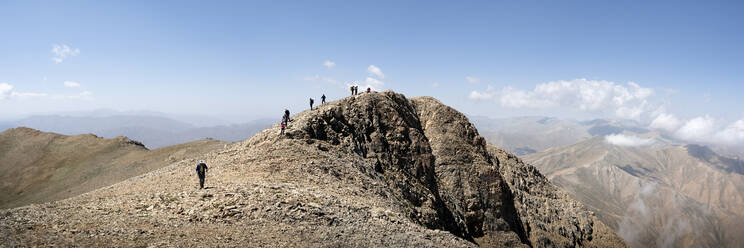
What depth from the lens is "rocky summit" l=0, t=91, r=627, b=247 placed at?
17.2 metres

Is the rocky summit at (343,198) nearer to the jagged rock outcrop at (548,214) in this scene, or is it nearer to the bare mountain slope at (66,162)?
the jagged rock outcrop at (548,214)

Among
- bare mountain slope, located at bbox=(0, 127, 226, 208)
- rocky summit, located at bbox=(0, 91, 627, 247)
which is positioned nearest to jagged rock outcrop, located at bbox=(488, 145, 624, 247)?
rocky summit, located at bbox=(0, 91, 627, 247)

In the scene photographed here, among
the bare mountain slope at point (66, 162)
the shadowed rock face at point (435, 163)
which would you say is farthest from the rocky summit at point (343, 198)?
the bare mountain slope at point (66, 162)

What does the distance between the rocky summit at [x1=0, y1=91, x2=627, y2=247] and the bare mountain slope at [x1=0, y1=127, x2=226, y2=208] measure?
34425 mm

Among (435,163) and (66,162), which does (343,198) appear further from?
(66,162)

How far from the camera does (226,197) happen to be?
20.7 metres

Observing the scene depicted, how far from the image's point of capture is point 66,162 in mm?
77000

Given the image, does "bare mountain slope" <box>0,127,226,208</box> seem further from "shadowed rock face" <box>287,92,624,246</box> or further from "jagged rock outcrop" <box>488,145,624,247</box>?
"jagged rock outcrop" <box>488,145,624,247</box>

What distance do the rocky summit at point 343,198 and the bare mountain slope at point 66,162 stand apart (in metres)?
34.4

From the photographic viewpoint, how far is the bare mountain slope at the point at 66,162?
62.2 metres

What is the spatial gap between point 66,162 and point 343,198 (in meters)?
88.7

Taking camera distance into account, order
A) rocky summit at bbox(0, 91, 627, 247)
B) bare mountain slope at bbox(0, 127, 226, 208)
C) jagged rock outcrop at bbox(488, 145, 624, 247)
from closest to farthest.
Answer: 1. rocky summit at bbox(0, 91, 627, 247)
2. jagged rock outcrop at bbox(488, 145, 624, 247)
3. bare mountain slope at bbox(0, 127, 226, 208)

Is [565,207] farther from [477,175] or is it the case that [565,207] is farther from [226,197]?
[226,197]

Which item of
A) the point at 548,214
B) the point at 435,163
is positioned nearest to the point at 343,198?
the point at 435,163
